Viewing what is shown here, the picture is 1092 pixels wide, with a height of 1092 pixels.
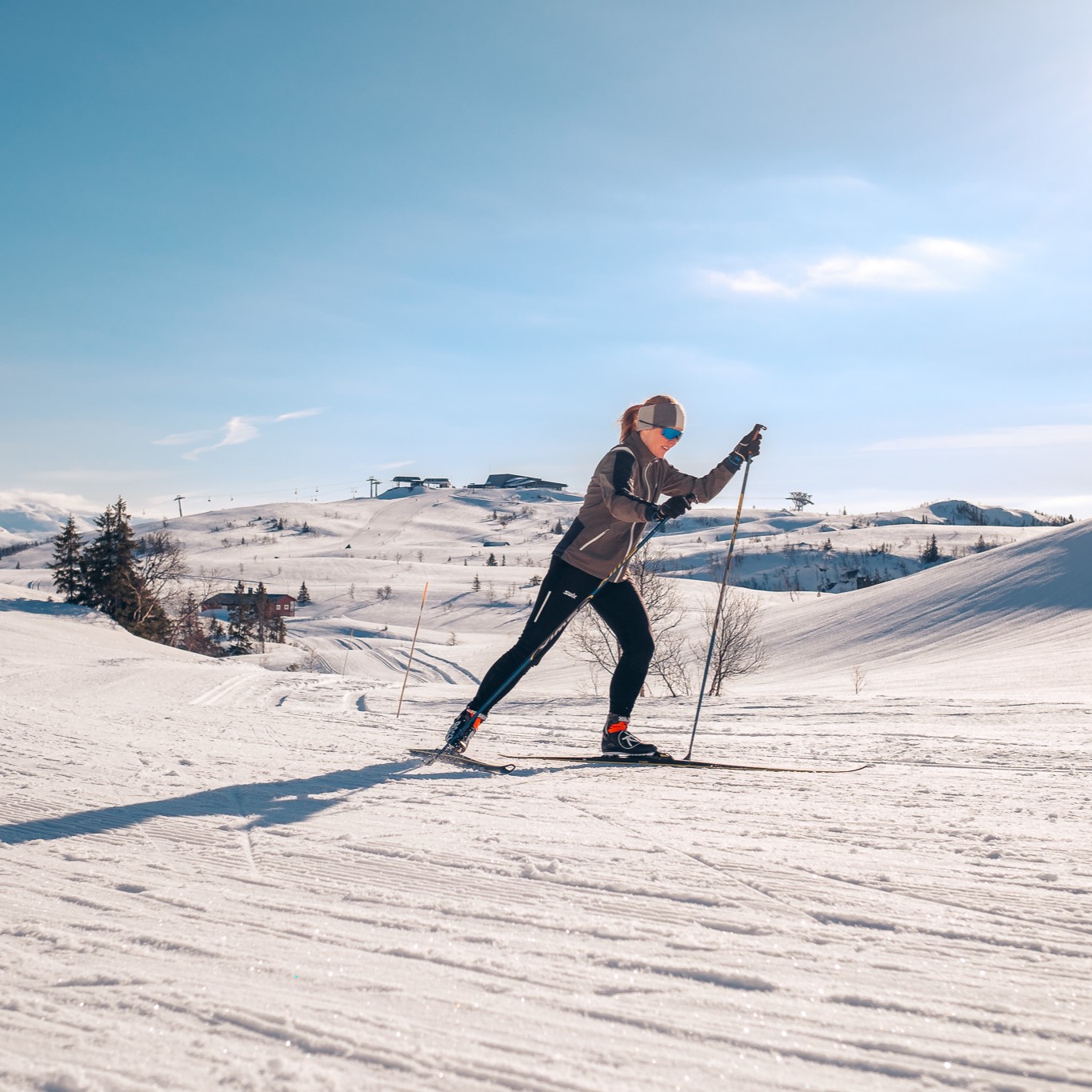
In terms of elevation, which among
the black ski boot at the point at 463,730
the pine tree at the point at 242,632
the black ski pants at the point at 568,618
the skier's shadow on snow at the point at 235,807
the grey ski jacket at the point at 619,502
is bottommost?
the pine tree at the point at 242,632

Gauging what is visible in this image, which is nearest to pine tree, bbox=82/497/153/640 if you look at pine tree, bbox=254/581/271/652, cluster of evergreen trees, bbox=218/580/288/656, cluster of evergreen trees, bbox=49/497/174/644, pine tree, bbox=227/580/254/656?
cluster of evergreen trees, bbox=49/497/174/644

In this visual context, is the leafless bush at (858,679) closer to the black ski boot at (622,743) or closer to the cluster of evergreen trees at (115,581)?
the black ski boot at (622,743)

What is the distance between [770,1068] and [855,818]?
1.56 metres

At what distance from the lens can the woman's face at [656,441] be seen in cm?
422

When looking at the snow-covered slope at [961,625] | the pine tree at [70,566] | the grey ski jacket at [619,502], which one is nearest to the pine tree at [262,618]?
the pine tree at [70,566]

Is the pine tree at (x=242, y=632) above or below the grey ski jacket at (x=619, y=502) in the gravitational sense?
below

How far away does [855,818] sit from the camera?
102 inches

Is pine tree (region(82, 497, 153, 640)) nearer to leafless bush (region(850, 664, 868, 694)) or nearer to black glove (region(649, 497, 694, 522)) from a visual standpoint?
leafless bush (region(850, 664, 868, 694))

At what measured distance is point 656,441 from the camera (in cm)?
424

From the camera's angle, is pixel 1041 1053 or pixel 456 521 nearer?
pixel 1041 1053

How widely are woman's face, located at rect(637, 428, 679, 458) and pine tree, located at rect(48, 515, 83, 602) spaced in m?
35.2

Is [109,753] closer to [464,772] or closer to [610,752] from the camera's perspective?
[464,772]

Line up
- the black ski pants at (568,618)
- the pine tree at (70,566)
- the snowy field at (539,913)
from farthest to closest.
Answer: the pine tree at (70,566)
the black ski pants at (568,618)
the snowy field at (539,913)

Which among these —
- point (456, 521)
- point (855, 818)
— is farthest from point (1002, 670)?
point (456, 521)
